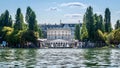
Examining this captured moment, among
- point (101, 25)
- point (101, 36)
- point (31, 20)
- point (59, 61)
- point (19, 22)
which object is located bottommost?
point (101, 36)

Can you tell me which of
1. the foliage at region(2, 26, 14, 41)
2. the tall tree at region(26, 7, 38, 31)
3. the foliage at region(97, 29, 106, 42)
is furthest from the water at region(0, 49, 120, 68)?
the tall tree at region(26, 7, 38, 31)

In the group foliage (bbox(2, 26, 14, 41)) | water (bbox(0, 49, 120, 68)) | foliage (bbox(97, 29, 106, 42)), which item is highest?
water (bbox(0, 49, 120, 68))

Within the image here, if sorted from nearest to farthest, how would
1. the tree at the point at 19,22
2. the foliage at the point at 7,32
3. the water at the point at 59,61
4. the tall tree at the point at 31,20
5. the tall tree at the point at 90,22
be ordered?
the water at the point at 59,61
the foliage at the point at 7,32
the tall tree at the point at 31,20
the tall tree at the point at 90,22
the tree at the point at 19,22

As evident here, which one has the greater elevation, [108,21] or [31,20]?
[31,20]

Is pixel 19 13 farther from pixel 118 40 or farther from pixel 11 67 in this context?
pixel 11 67

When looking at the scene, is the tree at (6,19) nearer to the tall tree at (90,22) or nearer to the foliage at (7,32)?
the foliage at (7,32)

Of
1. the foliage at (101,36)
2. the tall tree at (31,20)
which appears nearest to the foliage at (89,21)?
the foliage at (101,36)

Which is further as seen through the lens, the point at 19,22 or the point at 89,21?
the point at 89,21

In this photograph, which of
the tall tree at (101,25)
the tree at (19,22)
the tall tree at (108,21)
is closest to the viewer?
the tree at (19,22)

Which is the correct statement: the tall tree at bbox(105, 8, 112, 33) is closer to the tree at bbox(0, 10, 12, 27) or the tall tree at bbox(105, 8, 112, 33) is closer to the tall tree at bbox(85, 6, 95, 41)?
the tall tree at bbox(85, 6, 95, 41)

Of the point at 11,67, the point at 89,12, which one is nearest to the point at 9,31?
the point at 89,12

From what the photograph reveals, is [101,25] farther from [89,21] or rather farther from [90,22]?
[89,21]

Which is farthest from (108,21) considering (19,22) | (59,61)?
(59,61)

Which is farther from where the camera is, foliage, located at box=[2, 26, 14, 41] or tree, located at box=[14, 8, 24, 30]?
tree, located at box=[14, 8, 24, 30]
